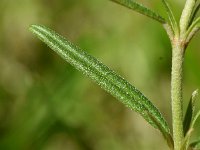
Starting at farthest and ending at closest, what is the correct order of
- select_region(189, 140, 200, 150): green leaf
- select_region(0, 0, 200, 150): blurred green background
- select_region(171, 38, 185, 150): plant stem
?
select_region(0, 0, 200, 150): blurred green background → select_region(189, 140, 200, 150): green leaf → select_region(171, 38, 185, 150): plant stem

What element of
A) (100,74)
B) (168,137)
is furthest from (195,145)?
(100,74)

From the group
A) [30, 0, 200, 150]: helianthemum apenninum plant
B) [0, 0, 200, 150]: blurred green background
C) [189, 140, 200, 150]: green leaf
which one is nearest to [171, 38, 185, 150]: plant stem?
[30, 0, 200, 150]: helianthemum apenninum plant

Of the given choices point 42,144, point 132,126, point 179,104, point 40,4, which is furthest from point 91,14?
point 179,104

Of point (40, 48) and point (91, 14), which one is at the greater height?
point (91, 14)

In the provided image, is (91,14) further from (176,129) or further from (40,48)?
(176,129)

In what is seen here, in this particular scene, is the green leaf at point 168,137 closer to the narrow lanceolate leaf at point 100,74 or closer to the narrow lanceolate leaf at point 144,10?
the narrow lanceolate leaf at point 100,74

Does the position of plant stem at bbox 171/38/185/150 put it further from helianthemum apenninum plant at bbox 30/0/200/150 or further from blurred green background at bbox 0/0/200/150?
blurred green background at bbox 0/0/200/150

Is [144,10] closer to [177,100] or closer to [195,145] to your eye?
[177,100]
